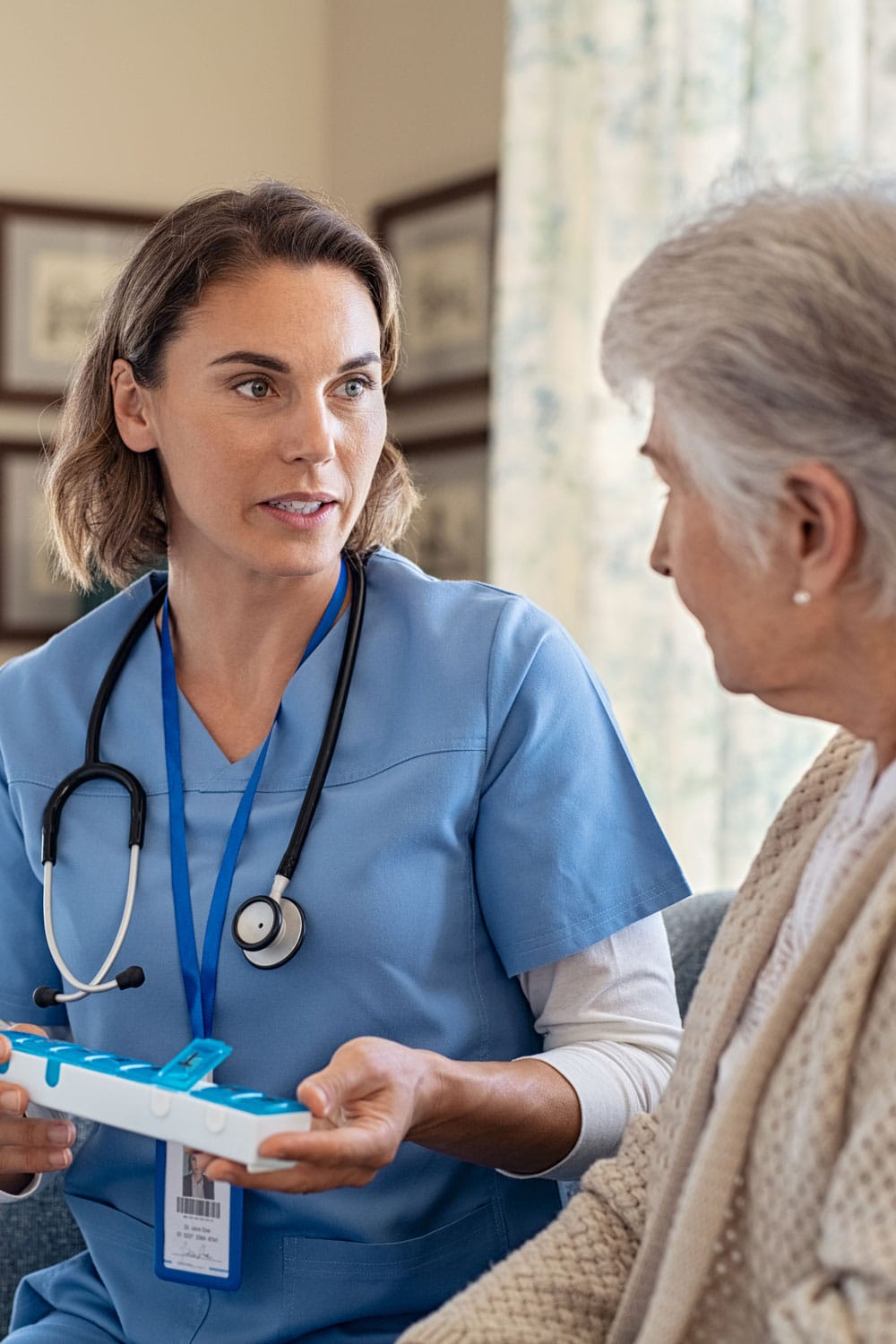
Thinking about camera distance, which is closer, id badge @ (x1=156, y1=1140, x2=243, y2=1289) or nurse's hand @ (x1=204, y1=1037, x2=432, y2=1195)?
nurse's hand @ (x1=204, y1=1037, x2=432, y2=1195)

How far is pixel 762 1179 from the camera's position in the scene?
1.00 m

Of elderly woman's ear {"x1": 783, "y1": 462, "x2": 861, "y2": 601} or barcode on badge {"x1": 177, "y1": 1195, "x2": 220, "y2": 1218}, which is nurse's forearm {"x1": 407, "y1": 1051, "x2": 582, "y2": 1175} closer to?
barcode on badge {"x1": 177, "y1": 1195, "x2": 220, "y2": 1218}

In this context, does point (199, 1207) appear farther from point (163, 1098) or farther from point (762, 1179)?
point (762, 1179)

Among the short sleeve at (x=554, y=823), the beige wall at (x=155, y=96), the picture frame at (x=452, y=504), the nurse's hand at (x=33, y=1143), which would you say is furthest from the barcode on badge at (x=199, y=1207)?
the beige wall at (x=155, y=96)

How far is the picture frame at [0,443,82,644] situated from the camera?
157 inches

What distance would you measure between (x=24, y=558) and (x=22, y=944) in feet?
8.24

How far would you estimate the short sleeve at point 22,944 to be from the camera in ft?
5.40

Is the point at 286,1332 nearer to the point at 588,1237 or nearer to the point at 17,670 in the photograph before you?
the point at 588,1237

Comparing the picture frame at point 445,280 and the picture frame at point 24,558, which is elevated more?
Result: the picture frame at point 445,280

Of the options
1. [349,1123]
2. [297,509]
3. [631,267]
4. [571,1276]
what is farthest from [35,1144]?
[631,267]

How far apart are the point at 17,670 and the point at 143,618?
15 centimetres

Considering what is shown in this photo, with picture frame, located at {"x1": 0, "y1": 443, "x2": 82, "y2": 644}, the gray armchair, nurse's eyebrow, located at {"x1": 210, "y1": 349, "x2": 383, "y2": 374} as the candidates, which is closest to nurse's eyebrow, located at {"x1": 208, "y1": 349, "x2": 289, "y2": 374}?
nurse's eyebrow, located at {"x1": 210, "y1": 349, "x2": 383, "y2": 374}

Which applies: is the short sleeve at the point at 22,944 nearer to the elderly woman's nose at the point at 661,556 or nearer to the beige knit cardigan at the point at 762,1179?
the beige knit cardigan at the point at 762,1179

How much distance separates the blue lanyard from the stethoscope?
3cm
